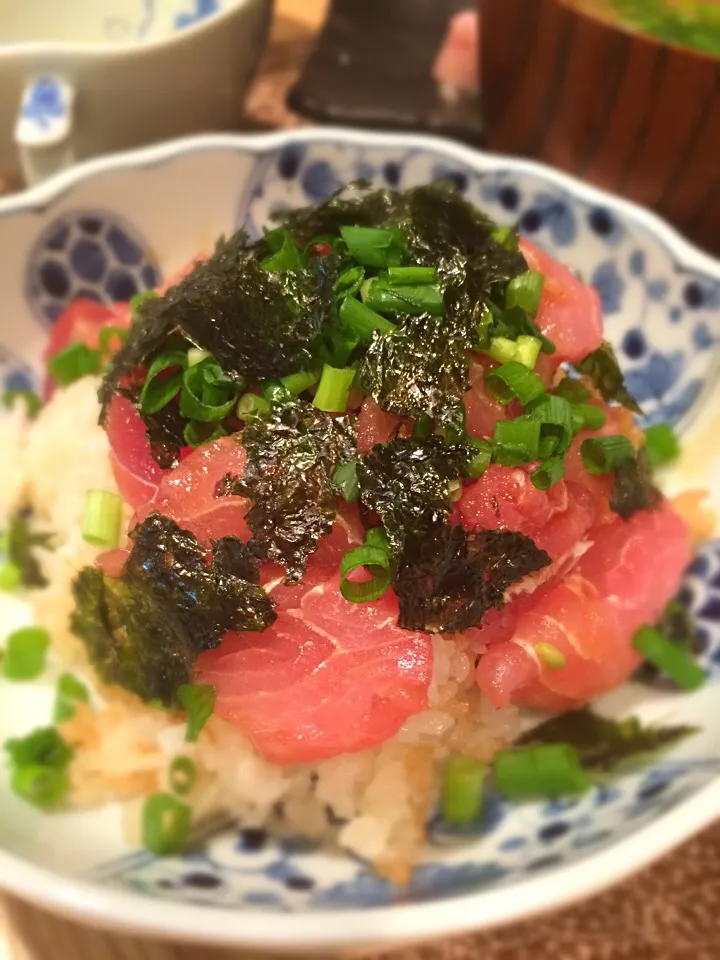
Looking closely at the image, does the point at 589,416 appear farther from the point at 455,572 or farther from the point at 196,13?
the point at 196,13

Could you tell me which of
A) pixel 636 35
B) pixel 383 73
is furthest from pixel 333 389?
pixel 383 73

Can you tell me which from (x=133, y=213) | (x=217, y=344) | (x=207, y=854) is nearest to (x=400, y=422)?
(x=217, y=344)

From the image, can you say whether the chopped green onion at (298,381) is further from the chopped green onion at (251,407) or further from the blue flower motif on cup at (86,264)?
the blue flower motif on cup at (86,264)

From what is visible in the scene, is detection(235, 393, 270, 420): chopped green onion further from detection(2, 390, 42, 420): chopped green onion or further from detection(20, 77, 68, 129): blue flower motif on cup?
detection(20, 77, 68, 129): blue flower motif on cup

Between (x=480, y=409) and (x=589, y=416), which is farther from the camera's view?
(x=589, y=416)

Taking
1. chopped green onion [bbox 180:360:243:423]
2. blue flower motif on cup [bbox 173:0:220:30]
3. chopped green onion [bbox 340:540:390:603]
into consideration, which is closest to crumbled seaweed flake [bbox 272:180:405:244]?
chopped green onion [bbox 180:360:243:423]

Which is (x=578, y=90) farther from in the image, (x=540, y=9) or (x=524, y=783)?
(x=524, y=783)

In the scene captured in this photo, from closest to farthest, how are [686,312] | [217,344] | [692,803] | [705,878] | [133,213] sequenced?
[692,803]
[217,344]
[705,878]
[686,312]
[133,213]
